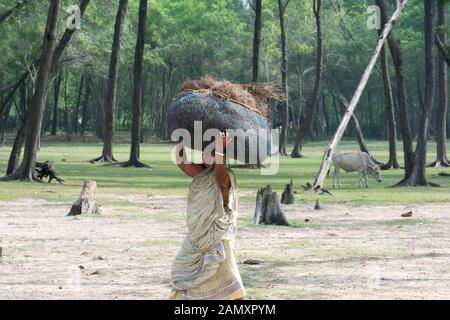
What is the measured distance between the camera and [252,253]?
16516 mm

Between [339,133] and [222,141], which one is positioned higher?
[222,141]

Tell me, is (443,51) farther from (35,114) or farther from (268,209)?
(268,209)

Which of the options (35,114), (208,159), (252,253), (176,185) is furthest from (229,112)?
(35,114)

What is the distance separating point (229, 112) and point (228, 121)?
9cm

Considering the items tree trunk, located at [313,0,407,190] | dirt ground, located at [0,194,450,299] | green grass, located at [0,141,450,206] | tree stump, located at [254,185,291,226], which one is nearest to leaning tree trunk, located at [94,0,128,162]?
green grass, located at [0,141,450,206]

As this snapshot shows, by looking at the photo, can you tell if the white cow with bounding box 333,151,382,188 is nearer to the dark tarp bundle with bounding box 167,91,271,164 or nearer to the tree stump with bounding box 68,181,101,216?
the tree stump with bounding box 68,181,101,216

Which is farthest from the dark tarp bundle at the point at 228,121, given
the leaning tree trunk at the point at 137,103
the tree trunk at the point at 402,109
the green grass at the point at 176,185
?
the leaning tree trunk at the point at 137,103

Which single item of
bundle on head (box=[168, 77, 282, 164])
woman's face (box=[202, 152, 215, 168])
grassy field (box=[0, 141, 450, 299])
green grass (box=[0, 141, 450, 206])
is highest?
bundle on head (box=[168, 77, 282, 164])

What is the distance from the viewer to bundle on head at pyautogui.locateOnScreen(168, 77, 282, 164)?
9.81 metres

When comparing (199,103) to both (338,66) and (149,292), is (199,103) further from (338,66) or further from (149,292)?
(338,66)

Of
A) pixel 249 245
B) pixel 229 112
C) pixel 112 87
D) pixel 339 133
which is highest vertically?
pixel 112 87

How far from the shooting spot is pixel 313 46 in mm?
94000

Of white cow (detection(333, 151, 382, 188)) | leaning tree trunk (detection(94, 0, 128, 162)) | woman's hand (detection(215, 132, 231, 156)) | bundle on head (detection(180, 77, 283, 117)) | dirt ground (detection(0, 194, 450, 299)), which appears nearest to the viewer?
woman's hand (detection(215, 132, 231, 156))

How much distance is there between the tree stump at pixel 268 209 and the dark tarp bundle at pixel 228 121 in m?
10.6
